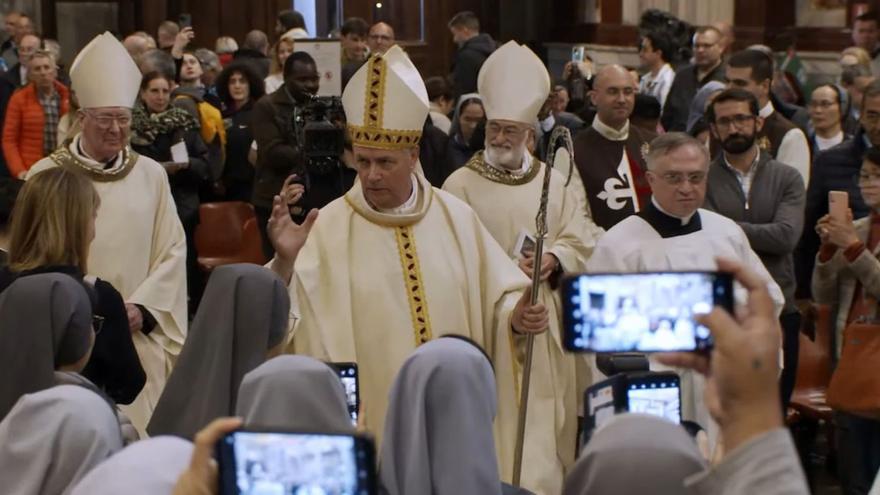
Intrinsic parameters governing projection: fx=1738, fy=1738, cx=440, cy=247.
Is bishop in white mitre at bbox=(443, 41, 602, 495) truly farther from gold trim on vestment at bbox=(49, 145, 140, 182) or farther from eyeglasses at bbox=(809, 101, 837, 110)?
eyeglasses at bbox=(809, 101, 837, 110)

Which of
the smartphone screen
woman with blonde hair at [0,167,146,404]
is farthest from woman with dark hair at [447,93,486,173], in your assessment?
the smartphone screen

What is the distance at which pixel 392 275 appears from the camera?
599 cm

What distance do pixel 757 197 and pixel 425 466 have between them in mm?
4374

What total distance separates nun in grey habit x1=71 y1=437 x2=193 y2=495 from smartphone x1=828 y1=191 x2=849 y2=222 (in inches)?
178

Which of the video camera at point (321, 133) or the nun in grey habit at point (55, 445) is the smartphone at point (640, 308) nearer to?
the nun in grey habit at point (55, 445)

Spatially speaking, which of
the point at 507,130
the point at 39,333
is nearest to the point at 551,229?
the point at 507,130

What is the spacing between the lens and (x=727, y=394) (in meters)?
2.27

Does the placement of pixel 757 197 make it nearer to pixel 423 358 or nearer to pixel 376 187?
pixel 376 187

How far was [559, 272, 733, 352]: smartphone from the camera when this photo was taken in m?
2.61

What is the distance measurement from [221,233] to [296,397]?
7868 mm

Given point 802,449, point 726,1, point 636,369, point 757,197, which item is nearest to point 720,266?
point 636,369

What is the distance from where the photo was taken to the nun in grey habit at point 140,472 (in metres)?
2.65

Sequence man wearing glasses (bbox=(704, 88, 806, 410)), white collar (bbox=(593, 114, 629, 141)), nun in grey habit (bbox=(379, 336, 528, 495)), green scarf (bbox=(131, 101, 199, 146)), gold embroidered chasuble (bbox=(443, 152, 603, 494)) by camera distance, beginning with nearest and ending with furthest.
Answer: nun in grey habit (bbox=(379, 336, 528, 495)), gold embroidered chasuble (bbox=(443, 152, 603, 494)), man wearing glasses (bbox=(704, 88, 806, 410)), white collar (bbox=(593, 114, 629, 141)), green scarf (bbox=(131, 101, 199, 146))

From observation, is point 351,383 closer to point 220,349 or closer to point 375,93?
point 220,349
